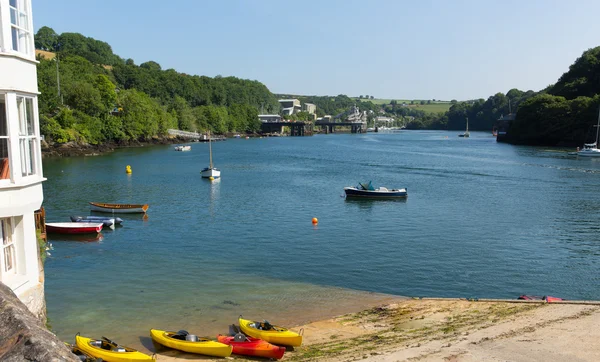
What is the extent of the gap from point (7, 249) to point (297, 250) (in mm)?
19586

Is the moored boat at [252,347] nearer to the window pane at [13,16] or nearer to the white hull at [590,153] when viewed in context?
the window pane at [13,16]

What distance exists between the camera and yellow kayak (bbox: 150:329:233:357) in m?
15.4

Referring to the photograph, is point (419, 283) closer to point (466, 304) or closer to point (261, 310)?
point (466, 304)

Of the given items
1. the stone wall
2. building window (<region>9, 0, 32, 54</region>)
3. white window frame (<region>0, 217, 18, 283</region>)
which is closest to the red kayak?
white window frame (<region>0, 217, 18, 283</region>)

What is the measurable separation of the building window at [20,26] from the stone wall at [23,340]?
6488 mm

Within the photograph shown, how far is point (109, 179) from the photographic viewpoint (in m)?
62.8

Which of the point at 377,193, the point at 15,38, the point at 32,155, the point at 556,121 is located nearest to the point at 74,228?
the point at 32,155

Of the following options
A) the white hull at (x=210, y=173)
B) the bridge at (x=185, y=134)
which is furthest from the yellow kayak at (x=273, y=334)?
the bridge at (x=185, y=134)

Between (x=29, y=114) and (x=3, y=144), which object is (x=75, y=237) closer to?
(x=29, y=114)

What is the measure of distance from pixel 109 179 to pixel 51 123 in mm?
40445

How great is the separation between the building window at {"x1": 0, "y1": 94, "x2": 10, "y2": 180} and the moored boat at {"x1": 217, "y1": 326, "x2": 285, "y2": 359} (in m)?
8.08

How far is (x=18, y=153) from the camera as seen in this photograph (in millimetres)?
12406

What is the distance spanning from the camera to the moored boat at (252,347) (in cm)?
1540

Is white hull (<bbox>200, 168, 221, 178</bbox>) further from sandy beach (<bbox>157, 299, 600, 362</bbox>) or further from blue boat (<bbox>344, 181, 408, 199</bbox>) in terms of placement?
sandy beach (<bbox>157, 299, 600, 362</bbox>)
